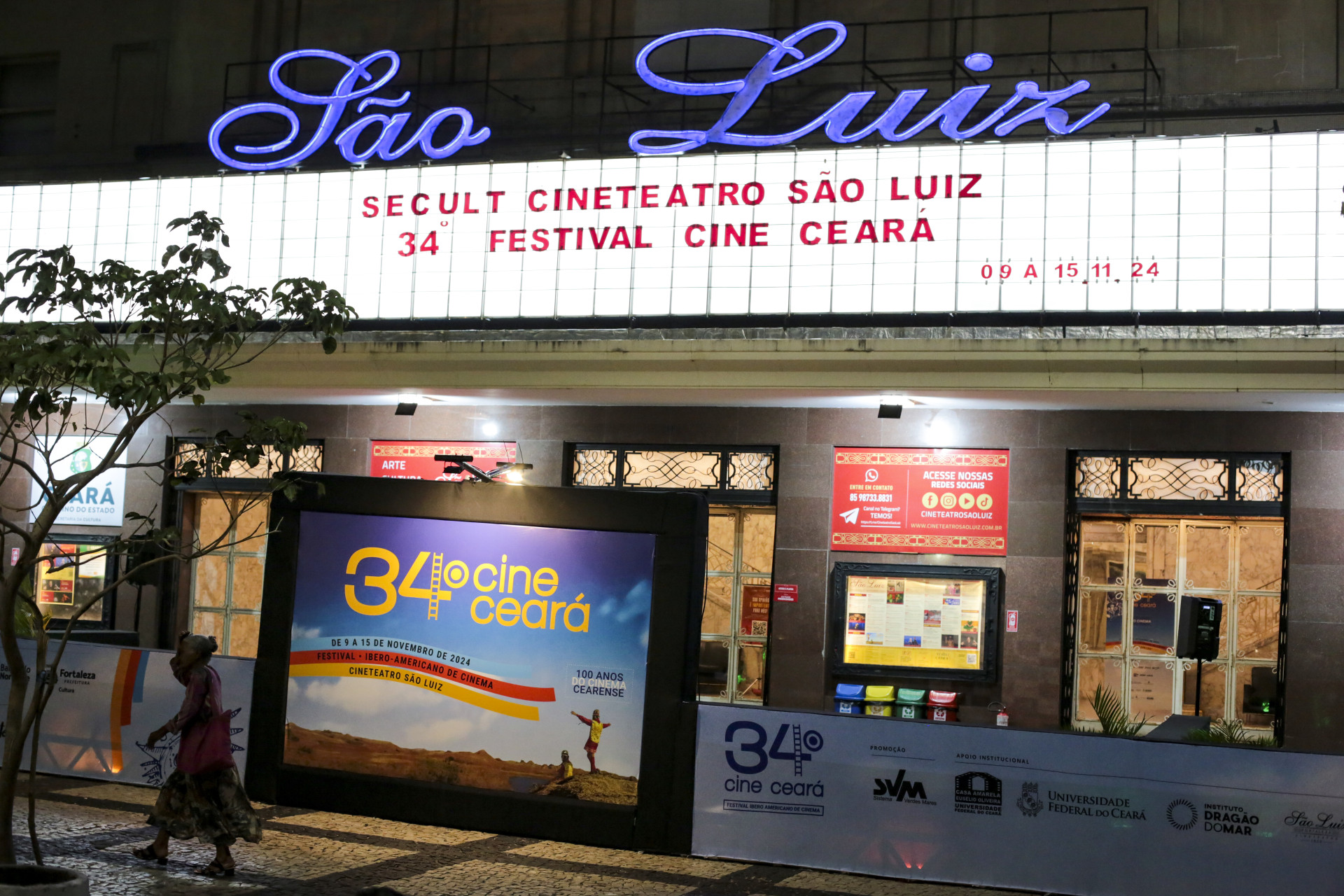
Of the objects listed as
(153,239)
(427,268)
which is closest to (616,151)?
(427,268)

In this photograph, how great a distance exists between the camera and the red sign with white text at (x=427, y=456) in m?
18.4

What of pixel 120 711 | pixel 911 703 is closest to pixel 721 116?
pixel 911 703

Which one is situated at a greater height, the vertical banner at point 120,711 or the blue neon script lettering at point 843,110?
the blue neon script lettering at point 843,110

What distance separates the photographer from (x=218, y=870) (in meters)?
9.81

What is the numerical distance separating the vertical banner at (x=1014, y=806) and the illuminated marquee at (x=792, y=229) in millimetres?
5822

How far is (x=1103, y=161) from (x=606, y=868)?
8.91m

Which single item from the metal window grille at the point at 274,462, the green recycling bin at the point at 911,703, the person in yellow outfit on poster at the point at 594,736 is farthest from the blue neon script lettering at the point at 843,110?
the person in yellow outfit on poster at the point at 594,736

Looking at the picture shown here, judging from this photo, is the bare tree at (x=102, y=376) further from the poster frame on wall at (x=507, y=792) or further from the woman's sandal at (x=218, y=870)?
the poster frame on wall at (x=507, y=792)

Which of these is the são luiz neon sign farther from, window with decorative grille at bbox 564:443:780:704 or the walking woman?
the walking woman

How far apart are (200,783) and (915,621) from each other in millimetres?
9127

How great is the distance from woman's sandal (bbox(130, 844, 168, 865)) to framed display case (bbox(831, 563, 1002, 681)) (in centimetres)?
883

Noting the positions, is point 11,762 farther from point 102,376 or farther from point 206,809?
point 102,376

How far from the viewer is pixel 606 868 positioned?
10.4 metres

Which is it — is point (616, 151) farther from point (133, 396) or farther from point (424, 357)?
point (133, 396)
